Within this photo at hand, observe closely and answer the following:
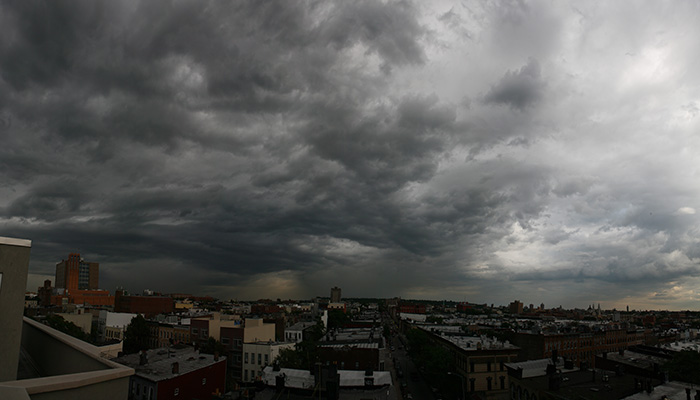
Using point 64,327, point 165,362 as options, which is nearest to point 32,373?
point 165,362

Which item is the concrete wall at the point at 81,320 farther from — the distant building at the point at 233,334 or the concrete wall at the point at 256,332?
the concrete wall at the point at 256,332

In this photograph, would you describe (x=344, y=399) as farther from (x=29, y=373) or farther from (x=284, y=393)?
(x=29, y=373)

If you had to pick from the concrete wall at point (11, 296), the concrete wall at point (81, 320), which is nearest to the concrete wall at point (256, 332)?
the concrete wall at point (81, 320)

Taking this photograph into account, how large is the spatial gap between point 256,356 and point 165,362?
79.4 ft

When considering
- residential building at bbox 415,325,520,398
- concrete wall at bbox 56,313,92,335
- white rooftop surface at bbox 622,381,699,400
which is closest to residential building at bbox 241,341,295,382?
residential building at bbox 415,325,520,398

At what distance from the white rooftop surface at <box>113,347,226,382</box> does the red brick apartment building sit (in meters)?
A: 70.3

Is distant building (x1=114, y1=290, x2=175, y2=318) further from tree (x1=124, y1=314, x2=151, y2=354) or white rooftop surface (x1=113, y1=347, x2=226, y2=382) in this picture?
white rooftop surface (x1=113, y1=347, x2=226, y2=382)

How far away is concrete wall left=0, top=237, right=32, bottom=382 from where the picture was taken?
404 inches

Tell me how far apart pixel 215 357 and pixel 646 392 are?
51302mm

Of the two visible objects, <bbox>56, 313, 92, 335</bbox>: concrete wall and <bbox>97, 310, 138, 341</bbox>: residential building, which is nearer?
<bbox>56, 313, 92, 335</bbox>: concrete wall

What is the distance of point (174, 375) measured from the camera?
49.0m

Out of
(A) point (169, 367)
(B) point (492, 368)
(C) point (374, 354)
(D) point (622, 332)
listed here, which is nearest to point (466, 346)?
(B) point (492, 368)

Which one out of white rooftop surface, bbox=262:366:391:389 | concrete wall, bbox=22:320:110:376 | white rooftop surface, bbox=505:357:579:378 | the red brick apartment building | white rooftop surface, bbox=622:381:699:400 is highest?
concrete wall, bbox=22:320:110:376

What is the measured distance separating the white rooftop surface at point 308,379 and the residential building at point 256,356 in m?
24.4
